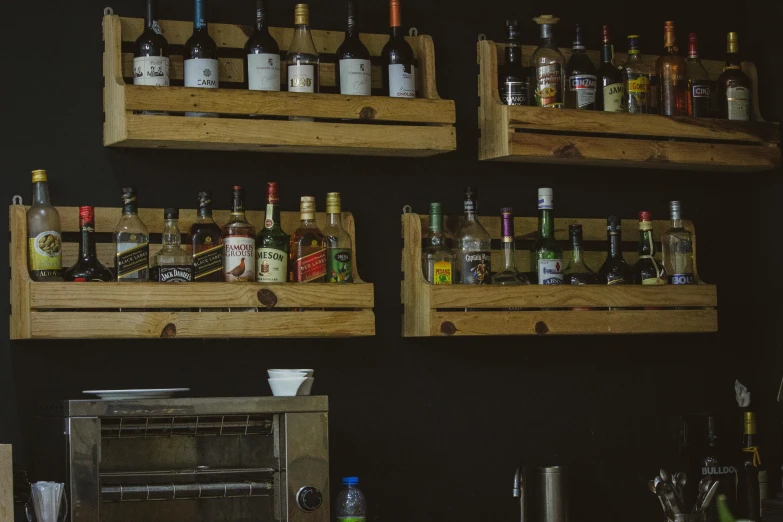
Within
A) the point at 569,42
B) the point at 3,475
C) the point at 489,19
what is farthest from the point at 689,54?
the point at 3,475

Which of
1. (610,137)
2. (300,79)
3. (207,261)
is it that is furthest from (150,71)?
(610,137)

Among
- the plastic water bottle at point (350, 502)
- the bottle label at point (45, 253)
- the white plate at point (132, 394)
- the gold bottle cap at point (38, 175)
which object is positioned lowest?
the plastic water bottle at point (350, 502)

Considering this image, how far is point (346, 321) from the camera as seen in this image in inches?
121

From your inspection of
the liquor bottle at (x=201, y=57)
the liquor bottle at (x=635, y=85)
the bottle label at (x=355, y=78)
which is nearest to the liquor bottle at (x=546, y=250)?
the liquor bottle at (x=635, y=85)

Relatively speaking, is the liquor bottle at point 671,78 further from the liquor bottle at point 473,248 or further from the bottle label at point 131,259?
the bottle label at point 131,259

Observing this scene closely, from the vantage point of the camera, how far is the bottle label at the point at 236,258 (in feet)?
9.82

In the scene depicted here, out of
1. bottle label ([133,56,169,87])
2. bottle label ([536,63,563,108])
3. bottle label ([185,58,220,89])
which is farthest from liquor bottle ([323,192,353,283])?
bottle label ([536,63,563,108])

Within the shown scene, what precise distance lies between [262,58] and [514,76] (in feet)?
2.55

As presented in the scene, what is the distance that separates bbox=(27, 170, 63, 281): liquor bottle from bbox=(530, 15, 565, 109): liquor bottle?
1.37m

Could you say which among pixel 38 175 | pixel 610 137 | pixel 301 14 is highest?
pixel 301 14

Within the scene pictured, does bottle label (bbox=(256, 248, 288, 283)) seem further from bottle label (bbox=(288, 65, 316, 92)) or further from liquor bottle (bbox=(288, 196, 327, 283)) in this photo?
bottle label (bbox=(288, 65, 316, 92))

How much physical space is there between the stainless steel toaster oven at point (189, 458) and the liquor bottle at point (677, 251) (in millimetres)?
1230

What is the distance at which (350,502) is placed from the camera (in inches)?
121

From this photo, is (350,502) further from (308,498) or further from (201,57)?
(201,57)
